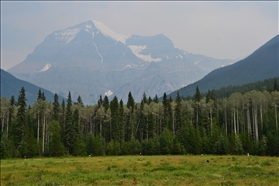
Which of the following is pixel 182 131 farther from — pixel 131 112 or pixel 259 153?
pixel 131 112

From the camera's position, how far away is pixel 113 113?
387 ft

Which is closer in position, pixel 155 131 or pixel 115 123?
pixel 115 123

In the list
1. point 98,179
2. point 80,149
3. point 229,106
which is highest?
point 229,106

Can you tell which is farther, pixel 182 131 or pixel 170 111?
pixel 170 111

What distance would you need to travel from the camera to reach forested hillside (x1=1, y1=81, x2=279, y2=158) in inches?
3469

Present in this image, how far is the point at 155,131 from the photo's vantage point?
12269 cm

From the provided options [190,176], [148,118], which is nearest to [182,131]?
[148,118]

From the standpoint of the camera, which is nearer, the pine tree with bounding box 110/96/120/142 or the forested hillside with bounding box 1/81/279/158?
the forested hillside with bounding box 1/81/279/158

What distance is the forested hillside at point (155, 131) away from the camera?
8812 cm

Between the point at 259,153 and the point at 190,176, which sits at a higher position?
the point at 190,176

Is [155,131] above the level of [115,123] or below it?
below

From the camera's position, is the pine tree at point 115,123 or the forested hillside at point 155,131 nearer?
the forested hillside at point 155,131

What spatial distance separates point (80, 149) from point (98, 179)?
231ft

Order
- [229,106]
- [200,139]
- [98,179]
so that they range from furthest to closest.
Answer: [229,106] → [200,139] → [98,179]
